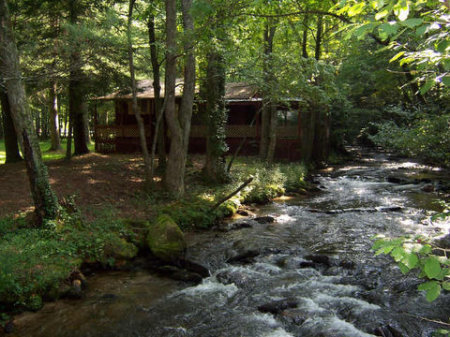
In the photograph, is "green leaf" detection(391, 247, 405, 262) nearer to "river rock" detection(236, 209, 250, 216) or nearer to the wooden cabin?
"river rock" detection(236, 209, 250, 216)

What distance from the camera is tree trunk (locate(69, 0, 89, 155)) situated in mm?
9305

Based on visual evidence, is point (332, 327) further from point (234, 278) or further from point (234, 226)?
point (234, 226)

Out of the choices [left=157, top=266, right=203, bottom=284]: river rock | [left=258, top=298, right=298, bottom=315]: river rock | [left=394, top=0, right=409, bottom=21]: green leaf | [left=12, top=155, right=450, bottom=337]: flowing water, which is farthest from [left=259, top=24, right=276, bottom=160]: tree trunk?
[left=394, top=0, right=409, bottom=21]: green leaf

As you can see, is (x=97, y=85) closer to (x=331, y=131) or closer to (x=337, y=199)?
(x=337, y=199)

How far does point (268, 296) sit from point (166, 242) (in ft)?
9.13

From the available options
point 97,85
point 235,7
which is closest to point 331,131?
point 97,85

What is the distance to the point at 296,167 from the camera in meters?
19.1

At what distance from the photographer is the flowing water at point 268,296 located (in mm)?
5605

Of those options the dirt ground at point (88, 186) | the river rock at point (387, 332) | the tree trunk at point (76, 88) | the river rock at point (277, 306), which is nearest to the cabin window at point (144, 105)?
the tree trunk at point (76, 88)

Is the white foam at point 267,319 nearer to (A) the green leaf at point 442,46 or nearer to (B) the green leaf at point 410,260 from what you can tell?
(B) the green leaf at point 410,260

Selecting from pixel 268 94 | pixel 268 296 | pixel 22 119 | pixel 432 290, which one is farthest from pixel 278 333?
pixel 268 94

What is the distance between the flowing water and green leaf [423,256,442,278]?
296 cm

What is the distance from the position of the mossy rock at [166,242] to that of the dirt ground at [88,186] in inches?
67.5

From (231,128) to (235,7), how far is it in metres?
14.8
